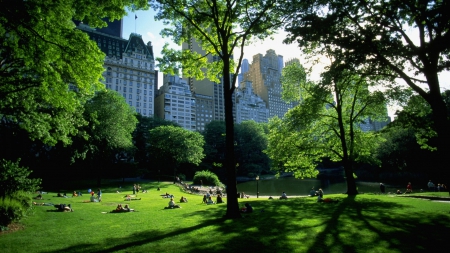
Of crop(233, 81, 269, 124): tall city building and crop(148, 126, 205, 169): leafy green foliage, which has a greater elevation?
crop(233, 81, 269, 124): tall city building

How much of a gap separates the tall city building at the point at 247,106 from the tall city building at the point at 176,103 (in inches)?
1319

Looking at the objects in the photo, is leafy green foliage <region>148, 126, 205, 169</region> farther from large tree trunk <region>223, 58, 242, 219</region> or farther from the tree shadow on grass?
the tree shadow on grass

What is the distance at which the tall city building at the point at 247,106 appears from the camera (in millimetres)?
158375

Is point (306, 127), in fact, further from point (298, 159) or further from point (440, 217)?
point (440, 217)

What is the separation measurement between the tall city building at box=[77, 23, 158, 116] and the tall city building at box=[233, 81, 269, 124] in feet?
196

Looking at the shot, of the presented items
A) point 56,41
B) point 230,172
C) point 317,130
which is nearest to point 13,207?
point 56,41

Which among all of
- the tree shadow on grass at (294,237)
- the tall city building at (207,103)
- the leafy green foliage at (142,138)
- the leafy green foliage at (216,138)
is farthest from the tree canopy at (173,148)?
the tall city building at (207,103)

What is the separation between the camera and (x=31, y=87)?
14.4 metres

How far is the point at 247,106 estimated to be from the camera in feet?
533

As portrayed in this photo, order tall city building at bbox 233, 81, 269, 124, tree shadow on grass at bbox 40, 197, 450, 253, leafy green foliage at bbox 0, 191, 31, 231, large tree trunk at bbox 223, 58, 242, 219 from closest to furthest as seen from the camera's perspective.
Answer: tree shadow on grass at bbox 40, 197, 450, 253, leafy green foliage at bbox 0, 191, 31, 231, large tree trunk at bbox 223, 58, 242, 219, tall city building at bbox 233, 81, 269, 124

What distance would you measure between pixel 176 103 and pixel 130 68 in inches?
1179

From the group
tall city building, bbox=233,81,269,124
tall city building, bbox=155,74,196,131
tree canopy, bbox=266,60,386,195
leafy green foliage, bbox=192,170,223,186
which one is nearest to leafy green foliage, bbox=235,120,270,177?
leafy green foliage, bbox=192,170,223,186

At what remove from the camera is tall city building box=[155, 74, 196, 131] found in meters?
125

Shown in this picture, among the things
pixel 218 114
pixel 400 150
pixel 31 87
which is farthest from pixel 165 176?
Answer: pixel 218 114
